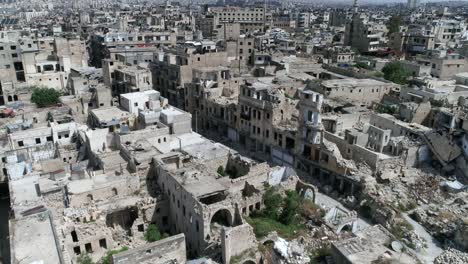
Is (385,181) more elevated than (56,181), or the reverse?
(56,181)

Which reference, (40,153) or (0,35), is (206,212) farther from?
(0,35)

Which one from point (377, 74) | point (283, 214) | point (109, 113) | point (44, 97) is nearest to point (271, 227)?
point (283, 214)

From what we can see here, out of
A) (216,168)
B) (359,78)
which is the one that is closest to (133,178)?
(216,168)

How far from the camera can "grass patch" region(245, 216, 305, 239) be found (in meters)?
28.1

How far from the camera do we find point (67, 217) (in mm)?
27156

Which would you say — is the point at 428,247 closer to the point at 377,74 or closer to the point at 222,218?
the point at 222,218

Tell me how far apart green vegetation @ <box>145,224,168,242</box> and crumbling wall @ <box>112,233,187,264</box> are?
5482 mm

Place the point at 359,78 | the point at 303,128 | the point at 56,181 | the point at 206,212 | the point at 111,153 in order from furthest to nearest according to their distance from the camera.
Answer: the point at 359,78, the point at 303,128, the point at 111,153, the point at 56,181, the point at 206,212

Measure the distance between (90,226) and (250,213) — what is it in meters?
11.9

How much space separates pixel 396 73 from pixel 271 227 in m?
43.7

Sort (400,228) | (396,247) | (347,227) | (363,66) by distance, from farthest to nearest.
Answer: (363,66), (400,228), (347,227), (396,247)

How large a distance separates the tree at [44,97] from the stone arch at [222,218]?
107 feet

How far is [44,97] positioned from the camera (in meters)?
50.8

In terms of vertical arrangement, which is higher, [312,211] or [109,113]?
[109,113]
